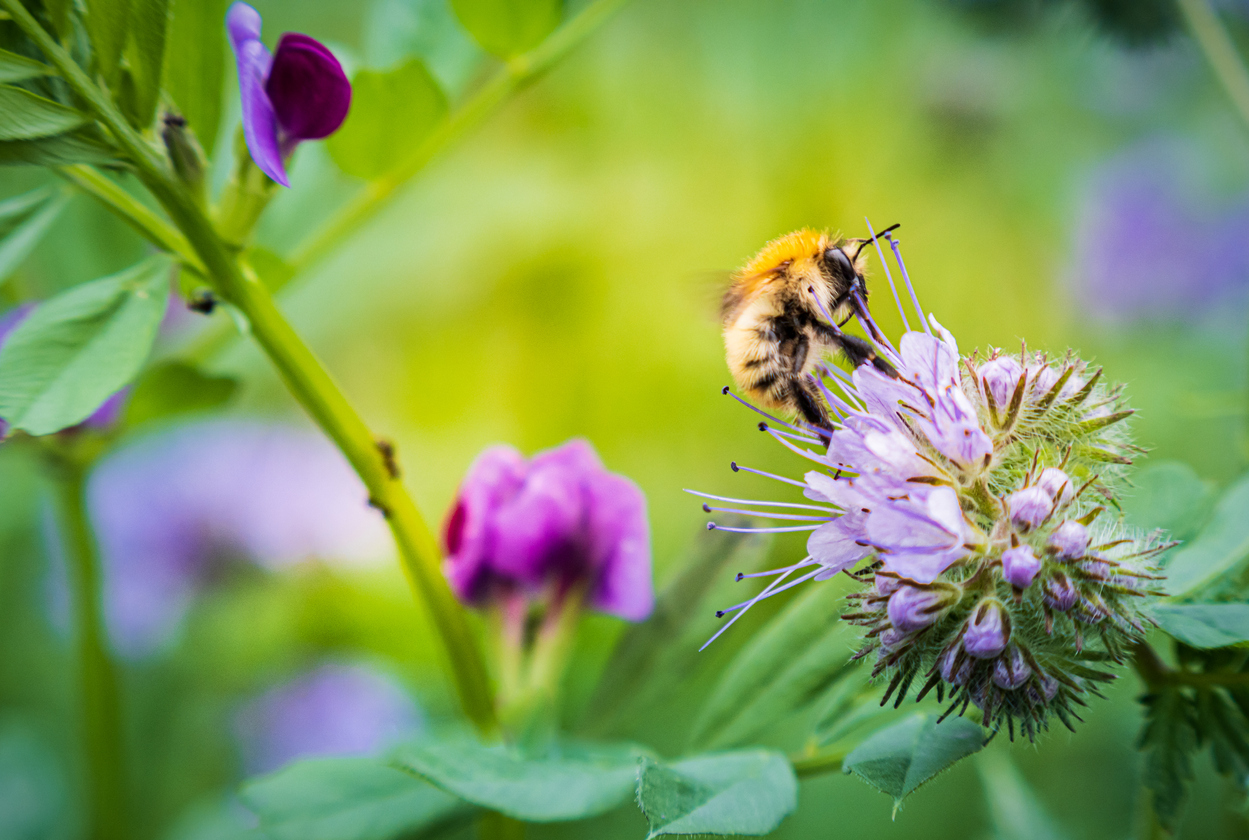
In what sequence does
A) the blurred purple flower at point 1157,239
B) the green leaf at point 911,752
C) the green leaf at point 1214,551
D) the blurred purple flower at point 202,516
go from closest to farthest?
1. the green leaf at point 911,752
2. the green leaf at point 1214,551
3. the blurred purple flower at point 202,516
4. the blurred purple flower at point 1157,239

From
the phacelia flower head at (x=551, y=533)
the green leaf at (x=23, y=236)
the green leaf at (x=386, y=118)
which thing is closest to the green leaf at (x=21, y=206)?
the green leaf at (x=23, y=236)

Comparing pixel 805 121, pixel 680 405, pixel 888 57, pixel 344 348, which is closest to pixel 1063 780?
pixel 680 405

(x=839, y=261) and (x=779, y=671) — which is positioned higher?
(x=839, y=261)

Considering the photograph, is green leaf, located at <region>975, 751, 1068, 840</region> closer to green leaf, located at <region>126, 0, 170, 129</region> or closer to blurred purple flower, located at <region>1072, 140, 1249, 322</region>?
green leaf, located at <region>126, 0, 170, 129</region>

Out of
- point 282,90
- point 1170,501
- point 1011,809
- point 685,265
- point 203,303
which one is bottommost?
point 1011,809

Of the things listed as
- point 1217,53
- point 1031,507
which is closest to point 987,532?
point 1031,507

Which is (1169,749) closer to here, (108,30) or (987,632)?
(987,632)

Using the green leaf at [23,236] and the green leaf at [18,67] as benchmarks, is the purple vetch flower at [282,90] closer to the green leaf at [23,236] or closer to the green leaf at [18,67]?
the green leaf at [18,67]
